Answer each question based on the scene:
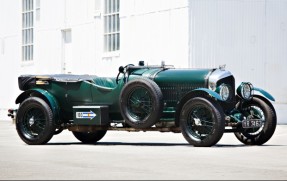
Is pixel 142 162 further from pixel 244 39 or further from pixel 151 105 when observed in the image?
pixel 244 39

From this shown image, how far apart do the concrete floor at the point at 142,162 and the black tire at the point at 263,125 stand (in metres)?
0.26

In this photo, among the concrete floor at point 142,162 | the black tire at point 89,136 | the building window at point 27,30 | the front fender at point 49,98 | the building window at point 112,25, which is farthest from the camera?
the building window at point 27,30

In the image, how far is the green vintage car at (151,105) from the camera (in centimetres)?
1242

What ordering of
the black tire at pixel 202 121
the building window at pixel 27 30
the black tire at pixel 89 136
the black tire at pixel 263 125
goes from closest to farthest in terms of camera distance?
the black tire at pixel 202 121 → the black tire at pixel 263 125 → the black tire at pixel 89 136 → the building window at pixel 27 30

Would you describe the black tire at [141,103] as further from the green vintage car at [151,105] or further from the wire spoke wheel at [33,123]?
the wire spoke wheel at [33,123]

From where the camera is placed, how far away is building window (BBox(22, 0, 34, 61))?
30812 mm

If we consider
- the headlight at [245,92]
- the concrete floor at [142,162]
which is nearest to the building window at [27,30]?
the concrete floor at [142,162]

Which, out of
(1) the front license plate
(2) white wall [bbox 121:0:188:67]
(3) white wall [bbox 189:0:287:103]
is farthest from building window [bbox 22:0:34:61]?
(1) the front license plate

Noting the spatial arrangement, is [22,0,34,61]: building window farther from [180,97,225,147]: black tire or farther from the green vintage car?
[180,97,225,147]: black tire

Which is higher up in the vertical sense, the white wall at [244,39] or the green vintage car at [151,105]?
the white wall at [244,39]

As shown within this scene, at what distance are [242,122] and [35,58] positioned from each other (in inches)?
730

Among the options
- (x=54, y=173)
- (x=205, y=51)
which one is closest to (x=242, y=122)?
(x=54, y=173)

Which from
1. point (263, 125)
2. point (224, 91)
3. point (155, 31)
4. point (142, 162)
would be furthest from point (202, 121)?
point (155, 31)

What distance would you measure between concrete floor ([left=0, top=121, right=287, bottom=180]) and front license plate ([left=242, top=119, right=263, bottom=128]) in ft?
1.19
